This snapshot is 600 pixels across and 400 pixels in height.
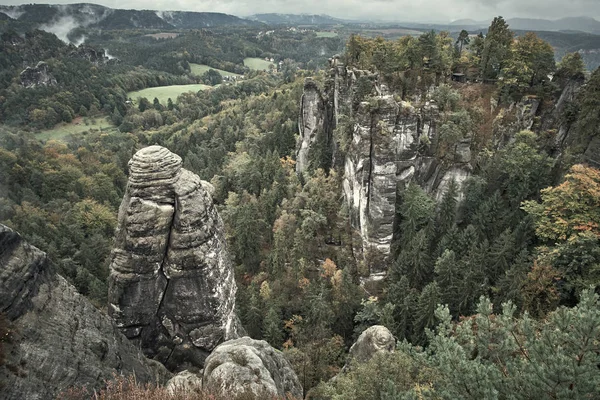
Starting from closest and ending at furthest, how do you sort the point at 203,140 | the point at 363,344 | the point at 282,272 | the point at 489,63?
the point at 363,344
the point at 282,272
the point at 489,63
the point at 203,140

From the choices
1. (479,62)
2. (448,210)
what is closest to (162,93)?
(479,62)

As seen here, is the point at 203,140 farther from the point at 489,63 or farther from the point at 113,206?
the point at 489,63

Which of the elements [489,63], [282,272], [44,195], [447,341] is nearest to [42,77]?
[44,195]

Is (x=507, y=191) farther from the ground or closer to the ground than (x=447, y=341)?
closer to the ground

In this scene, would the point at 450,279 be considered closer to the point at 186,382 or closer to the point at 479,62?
the point at 186,382

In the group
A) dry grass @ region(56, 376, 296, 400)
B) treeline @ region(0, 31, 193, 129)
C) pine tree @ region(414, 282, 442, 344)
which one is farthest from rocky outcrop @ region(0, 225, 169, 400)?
treeline @ region(0, 31, 193, 129)

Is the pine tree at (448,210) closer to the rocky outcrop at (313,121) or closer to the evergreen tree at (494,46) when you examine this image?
the evergreen tree at (494,46)

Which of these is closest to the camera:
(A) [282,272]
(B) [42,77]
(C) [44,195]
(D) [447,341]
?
(D) [447,341]
